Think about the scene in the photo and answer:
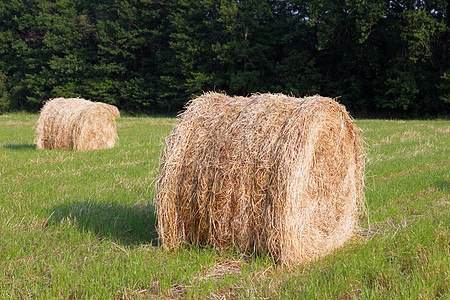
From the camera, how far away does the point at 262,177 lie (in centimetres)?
435

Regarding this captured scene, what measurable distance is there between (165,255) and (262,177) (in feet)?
4.61

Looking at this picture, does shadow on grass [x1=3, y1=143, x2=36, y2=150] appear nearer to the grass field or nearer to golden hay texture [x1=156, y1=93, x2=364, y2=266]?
the grass field

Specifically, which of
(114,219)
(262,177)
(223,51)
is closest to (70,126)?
(114,219)

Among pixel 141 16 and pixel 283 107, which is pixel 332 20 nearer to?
pixel 141 16

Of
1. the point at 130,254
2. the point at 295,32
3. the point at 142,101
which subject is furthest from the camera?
the point at 142,101

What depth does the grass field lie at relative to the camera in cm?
363

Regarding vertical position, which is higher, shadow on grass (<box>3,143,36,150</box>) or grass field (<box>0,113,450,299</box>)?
grass field (<box>0,113,450,299</box>)

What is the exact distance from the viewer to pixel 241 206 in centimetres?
442

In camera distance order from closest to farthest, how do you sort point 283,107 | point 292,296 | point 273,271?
1. point 292,296
2. point 273,271
3. point 283,107

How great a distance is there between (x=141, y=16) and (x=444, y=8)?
2976cm

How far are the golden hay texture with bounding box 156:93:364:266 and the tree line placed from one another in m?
23.8

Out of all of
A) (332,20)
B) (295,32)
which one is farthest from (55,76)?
(332,20)

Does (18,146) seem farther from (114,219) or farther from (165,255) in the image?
(165,255)

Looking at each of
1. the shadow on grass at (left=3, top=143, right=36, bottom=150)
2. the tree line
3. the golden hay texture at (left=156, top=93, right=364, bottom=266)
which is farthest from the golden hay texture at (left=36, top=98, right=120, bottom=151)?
the tree line
